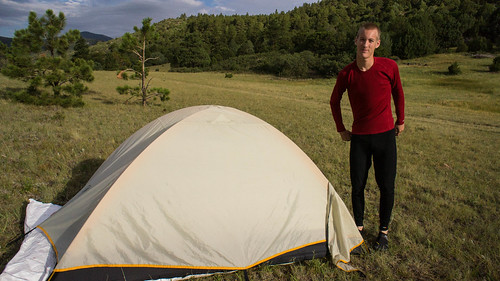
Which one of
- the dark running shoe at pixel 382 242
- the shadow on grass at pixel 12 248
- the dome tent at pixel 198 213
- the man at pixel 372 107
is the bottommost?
the shadow on grass at pixel 12 248

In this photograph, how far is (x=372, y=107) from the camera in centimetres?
309

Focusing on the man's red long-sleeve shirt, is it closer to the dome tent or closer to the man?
the man

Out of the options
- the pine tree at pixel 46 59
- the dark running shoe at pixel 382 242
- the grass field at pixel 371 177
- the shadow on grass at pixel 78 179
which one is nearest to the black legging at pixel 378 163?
the dark running shoe at pixel 382 242

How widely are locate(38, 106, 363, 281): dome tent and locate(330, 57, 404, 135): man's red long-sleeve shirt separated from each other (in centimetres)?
91

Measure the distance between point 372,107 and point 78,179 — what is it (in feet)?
16.5

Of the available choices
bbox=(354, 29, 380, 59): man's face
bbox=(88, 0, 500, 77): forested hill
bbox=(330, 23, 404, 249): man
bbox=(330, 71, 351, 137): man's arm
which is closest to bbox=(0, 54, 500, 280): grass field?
bbox=(330, 23, 404, 249): man

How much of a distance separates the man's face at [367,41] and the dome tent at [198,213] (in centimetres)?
142

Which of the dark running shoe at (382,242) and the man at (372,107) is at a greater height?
the man at (372,107)

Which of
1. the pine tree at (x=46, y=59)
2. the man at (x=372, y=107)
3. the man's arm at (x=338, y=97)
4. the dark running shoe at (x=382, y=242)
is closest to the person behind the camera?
the man at (x=372, y=107)

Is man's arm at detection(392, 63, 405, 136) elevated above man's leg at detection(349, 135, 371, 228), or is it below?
above

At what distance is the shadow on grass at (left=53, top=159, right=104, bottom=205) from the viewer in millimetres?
4598

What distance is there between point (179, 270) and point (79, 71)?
38.8 ft

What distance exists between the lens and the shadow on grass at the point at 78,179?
15.1 ft

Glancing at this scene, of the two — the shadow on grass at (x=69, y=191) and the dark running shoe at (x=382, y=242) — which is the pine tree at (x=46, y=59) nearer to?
the shadow on grass at (x=69, y=191)
